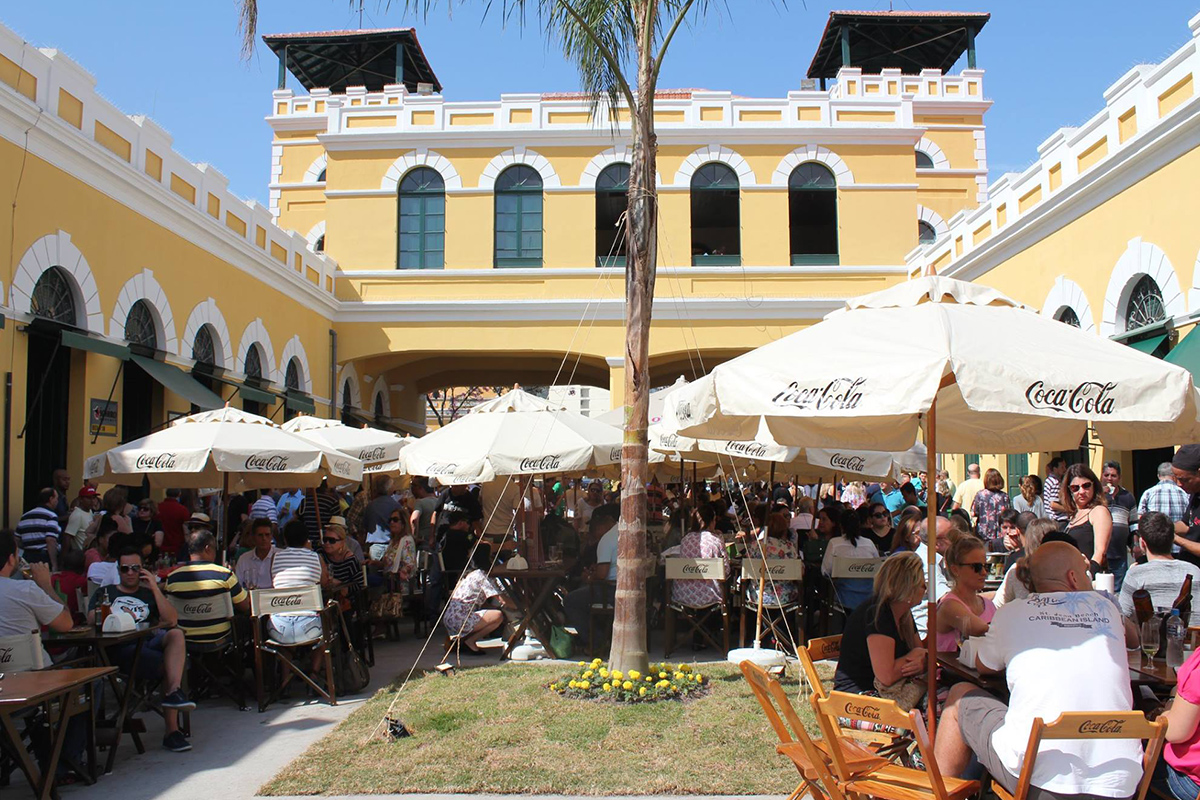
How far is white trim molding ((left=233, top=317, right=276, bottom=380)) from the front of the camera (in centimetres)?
1625

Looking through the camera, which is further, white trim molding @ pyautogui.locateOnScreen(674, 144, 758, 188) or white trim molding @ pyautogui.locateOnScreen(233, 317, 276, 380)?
white trim molding @ pyautogui.locateOnScreen(674, 144, 758, 188)

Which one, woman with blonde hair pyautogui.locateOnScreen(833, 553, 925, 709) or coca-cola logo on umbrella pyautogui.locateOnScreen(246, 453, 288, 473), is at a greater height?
coca-cola logo on umbrella pyautogui.locateOnScreen(246, 453, 288, 473)

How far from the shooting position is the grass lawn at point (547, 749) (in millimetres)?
5473

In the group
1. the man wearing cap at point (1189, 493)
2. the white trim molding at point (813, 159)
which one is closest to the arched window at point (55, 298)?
the man wearing cap at point (1189, 493)

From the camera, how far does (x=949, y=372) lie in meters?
4.88

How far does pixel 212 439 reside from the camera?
884cm

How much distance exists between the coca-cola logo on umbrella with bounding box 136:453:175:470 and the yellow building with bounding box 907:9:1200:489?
31.0 feet

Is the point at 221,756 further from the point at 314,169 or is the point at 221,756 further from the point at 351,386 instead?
the point at 314,169

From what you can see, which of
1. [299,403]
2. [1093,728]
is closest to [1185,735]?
[1093,728]

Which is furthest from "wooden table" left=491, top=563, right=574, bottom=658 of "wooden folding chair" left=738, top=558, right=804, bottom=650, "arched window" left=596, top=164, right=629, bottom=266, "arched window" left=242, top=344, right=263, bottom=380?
"arched window" left=596, top=164, right=629, bottom=266

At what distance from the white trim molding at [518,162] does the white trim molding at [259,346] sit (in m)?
6.04

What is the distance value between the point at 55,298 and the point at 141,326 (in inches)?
80.6

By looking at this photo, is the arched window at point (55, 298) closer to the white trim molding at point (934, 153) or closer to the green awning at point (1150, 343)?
the green awning at point (1150, 343)

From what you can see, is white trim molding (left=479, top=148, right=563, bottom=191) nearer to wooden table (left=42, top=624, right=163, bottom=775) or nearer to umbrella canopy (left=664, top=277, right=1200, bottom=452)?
wooden table (left=42, top=624, right=163, bottom=775)
